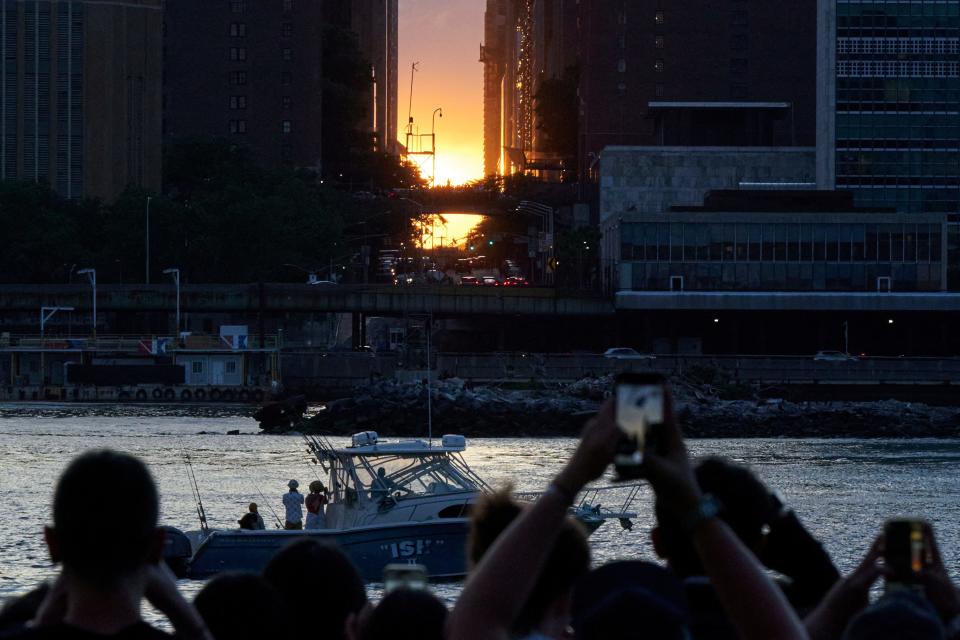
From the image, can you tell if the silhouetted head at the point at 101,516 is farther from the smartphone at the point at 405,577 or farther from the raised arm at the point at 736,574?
the raised arm at the point at 736,574

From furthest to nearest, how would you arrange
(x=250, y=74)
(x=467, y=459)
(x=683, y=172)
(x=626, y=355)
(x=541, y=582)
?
(x=250, y=74)
(x=683, y=172)
(x=626, y=355)
(x=467, y=459)
(x=541, y=582)

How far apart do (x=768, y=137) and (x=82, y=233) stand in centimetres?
5843

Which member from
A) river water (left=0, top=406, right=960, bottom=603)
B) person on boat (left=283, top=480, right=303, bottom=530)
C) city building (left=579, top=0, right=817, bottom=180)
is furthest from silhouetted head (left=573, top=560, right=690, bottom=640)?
city building (left=579, top=0, right=817, bottom=180)

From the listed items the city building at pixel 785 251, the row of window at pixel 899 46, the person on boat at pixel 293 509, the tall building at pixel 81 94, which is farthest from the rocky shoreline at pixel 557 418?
the tall building at pixel 81 94

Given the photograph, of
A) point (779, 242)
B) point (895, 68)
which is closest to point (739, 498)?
point (779, 242)

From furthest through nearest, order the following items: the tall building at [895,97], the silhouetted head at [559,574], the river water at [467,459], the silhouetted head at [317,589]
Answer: the tall building at [895,97] → the river water at [467,459] → the silhouetted head at [317,589] → the silhouetted head at [559,574]

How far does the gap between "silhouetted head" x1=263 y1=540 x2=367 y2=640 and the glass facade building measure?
105522mm

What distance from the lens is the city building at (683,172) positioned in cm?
13238

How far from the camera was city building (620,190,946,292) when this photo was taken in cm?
10881

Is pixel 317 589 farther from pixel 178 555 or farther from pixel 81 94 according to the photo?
pixel 81 94

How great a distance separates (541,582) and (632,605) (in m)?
0.71

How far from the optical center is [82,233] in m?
135

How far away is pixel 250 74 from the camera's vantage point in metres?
179

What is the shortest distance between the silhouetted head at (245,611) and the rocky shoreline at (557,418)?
73943 millimetres
